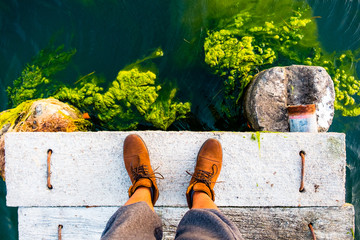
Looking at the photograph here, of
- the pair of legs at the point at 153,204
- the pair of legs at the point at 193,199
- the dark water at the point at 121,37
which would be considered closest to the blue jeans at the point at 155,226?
the pair of legs at the point at 153,204

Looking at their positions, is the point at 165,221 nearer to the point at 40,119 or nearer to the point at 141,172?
the point at 141,172

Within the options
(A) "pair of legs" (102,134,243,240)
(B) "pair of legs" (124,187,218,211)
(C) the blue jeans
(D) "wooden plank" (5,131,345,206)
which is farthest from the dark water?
(C) the blue jeans

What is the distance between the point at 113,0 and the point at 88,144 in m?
1.90

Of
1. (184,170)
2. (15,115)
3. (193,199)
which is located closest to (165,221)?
(193,199)

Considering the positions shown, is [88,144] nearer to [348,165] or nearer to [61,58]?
[61,58]

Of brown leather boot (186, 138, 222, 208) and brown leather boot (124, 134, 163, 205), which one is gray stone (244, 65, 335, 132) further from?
brown leather boot (124, 134, 163, 205)

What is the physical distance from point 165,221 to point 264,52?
7.44ft

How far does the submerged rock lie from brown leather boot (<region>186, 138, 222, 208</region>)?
143 centimetres

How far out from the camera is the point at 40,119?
2275 millimetres

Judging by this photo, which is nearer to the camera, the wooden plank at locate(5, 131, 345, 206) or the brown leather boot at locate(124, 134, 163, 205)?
the brown leather boot at locate(124, 134, 163, 205)

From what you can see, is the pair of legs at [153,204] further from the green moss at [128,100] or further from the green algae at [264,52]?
the green algae at [264,52]

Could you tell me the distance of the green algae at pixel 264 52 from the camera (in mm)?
2693

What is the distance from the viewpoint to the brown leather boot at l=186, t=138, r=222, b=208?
192cm

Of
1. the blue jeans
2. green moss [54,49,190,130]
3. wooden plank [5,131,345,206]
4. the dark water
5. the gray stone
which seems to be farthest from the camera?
the dark water
